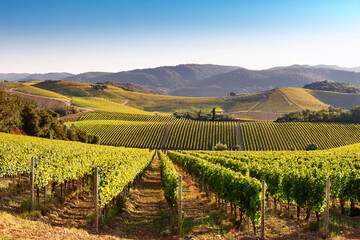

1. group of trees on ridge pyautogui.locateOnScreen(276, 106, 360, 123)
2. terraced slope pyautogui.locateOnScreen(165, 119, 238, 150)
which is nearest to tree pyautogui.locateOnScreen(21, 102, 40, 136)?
terraced slope pyautogui.locateOnScreen(165, 119, 238, 150)

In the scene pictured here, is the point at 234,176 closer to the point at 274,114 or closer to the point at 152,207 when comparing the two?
the point at 152,207

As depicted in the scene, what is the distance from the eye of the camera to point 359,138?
96062 mm

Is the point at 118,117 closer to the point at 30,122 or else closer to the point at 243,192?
the point at 30,122

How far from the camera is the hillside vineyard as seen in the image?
92000 millimetres

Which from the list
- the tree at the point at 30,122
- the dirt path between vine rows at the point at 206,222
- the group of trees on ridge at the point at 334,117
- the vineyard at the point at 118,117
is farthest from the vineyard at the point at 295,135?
the dirt path between vine rows at the point at 206,222

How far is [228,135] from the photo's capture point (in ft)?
330

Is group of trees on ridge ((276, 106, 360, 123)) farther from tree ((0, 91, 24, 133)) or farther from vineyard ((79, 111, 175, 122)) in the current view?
tree ((0, 91, 24, 133))

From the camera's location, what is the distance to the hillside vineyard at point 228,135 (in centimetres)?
9200

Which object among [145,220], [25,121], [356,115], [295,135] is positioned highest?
[356,115]

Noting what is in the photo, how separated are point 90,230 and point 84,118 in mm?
130162

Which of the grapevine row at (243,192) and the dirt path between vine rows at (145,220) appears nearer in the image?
the grapevine row at (243,192)

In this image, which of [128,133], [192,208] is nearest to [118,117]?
[128,133]

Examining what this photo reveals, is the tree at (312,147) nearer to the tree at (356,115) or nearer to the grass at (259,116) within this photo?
the tree at (356,115)

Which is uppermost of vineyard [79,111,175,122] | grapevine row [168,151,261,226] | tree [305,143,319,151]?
grapevine row [168,151,261,226]
